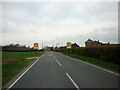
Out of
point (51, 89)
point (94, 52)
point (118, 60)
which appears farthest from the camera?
point (94, 52)

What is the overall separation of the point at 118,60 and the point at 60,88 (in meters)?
11.6

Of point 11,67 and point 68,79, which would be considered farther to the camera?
point 11,67

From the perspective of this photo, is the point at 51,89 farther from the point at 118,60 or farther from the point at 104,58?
the point at 104,58

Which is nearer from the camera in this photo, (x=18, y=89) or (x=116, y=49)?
(x=18, y=89)

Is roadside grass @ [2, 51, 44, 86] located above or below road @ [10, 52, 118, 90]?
below

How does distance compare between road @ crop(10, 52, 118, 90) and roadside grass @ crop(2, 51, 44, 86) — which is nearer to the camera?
road @ crop(10, 52, 118, 90)

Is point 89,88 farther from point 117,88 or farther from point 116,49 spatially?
point 116,49

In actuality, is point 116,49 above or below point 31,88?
above

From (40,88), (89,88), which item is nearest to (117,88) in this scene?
(89,88)

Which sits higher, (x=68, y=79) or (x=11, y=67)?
(x=68, y=79)

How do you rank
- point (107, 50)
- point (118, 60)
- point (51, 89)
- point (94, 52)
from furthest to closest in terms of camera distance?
point (94, 52) → point (107, 50) → point (118, 60) → point (51, 89)

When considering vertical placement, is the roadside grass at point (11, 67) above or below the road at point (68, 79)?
below

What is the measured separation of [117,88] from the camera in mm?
6109

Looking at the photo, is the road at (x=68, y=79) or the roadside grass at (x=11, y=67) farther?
the roadside grass at (x=11, y=67)
